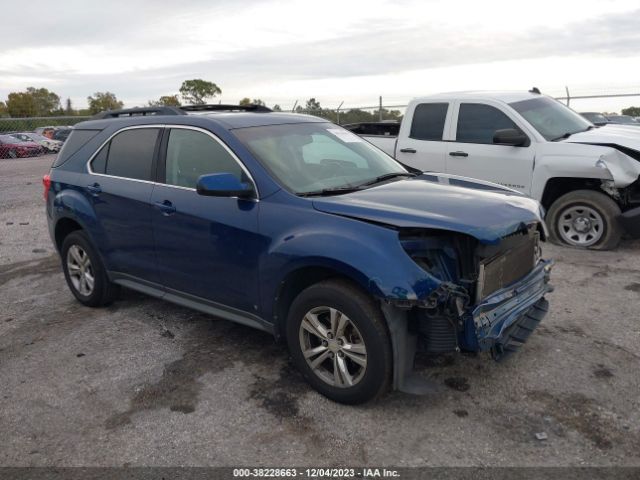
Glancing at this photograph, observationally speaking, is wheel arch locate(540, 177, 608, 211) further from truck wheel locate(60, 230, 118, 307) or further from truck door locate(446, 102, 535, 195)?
truck wheel locate(60, 230, 118, 307)

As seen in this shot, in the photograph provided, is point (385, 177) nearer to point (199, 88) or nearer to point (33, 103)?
point (199, 88)

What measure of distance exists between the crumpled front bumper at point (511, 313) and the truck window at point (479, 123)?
367cm

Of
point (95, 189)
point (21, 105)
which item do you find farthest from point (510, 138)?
point (21, 105)

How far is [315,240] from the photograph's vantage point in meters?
3.40

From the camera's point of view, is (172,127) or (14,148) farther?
(14,148)

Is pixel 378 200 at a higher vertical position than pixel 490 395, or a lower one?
higher

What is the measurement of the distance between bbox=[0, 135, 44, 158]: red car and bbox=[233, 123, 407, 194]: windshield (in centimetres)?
2683

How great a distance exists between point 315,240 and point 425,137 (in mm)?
4996

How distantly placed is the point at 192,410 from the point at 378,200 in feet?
5.67

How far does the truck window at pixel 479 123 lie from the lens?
7.29 meters

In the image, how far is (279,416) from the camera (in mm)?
3395

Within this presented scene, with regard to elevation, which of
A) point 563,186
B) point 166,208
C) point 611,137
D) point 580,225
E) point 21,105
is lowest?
point 580,225

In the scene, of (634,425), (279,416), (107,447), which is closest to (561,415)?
(634,425)

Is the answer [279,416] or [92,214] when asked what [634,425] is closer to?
[279,416]
